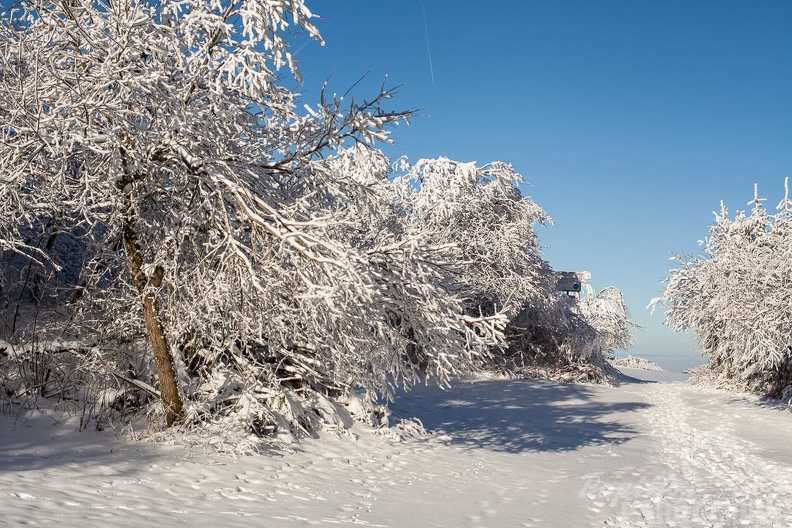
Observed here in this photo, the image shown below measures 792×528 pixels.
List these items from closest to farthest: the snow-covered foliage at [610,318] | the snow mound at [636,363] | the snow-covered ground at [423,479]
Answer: the snow-covered ground at [423,479], the snow-covered foliage at [610,318], the snow mound at [636,363]

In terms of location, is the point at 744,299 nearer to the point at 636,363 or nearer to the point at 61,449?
the point at 61,449

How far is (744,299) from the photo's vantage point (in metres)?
15.6

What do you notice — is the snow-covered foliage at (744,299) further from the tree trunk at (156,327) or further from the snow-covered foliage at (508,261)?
the tree trunk at (156,327)

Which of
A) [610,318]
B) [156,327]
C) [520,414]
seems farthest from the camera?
[610,318]

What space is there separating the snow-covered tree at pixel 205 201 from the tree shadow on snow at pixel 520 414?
13.0 ft

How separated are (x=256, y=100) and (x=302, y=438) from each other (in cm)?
492

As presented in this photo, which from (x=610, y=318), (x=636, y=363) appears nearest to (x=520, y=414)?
(x=610, y=318)

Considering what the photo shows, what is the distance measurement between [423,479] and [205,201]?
4468 millimetres

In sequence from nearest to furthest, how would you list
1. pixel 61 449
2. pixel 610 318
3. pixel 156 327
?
pixel 61 449
pixel 156 327
pixel 610 318

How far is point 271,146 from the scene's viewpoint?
8.05 metres

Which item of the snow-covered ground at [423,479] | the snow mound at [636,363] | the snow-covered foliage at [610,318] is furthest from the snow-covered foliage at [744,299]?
the snow mound at [636,363]

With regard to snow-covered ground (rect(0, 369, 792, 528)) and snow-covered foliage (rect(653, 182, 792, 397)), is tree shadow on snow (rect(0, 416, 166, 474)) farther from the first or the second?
snow-covered foliage (rect(653, 182, 792, 397))

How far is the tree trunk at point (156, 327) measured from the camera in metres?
8.15

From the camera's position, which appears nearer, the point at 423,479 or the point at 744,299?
the point at 423,479
